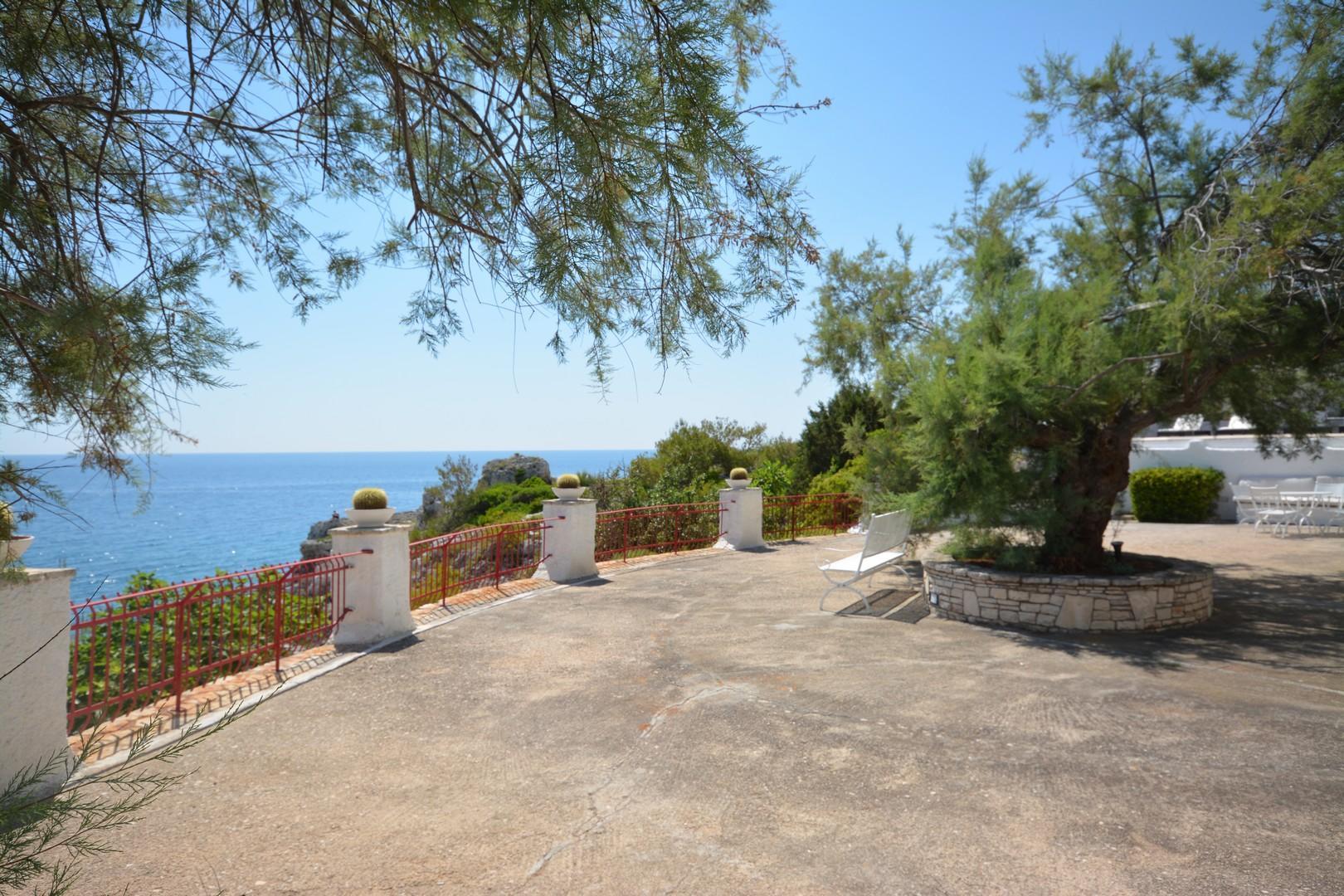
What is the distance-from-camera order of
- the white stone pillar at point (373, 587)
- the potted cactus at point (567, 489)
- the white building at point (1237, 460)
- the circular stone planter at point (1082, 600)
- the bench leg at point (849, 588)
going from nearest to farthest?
1. the white stone pillar at point (373, 587)
2. the circular stone planter at point (1082, 600)
3. the bench leg at point (849, 588)
4. the potted cactus at point (567, 489)
5. the white building at point (1237, 460)

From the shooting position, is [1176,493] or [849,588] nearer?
[849,588]

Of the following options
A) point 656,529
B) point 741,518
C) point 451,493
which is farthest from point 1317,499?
point 451,493

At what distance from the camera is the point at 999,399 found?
8.14 meters

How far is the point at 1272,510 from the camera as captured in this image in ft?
53.2

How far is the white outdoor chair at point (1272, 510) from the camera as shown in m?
15.8

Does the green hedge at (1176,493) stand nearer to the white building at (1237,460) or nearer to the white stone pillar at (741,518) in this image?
the white building at (1237,460)

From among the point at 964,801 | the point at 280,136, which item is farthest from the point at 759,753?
the point at 280,136

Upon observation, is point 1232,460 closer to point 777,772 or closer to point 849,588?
point 849,588

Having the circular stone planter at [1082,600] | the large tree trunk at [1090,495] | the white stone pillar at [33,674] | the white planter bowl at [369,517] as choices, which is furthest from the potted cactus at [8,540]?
the large tree trunk at [1090,495]

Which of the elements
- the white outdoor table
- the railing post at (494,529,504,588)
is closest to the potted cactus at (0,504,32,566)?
the railing post at (494,529,504,588)

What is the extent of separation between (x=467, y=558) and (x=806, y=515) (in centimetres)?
885

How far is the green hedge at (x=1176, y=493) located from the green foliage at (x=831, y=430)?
6.46m

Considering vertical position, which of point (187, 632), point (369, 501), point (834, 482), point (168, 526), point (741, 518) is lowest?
point (168, 526)

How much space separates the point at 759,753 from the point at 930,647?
3.24 metres
